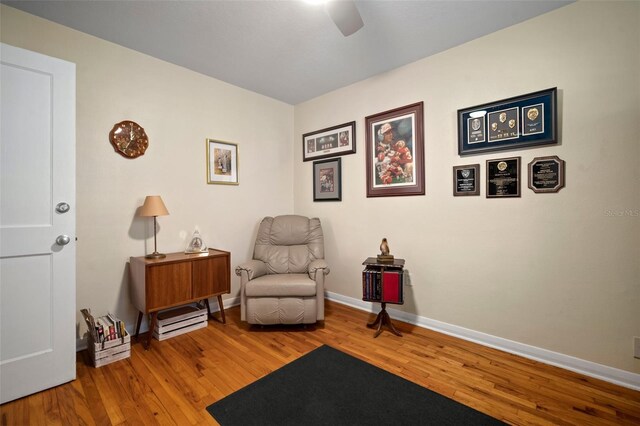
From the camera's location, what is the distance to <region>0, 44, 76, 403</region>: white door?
5.57 ft

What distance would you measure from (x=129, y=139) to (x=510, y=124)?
330 centimetres

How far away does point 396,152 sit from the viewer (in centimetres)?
295

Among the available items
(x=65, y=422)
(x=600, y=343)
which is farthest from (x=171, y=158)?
(x=600, y=343)

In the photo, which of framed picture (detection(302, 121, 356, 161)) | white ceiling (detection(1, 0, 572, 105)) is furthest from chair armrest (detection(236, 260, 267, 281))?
white ceiling (detection(1, 0, 572, 105))

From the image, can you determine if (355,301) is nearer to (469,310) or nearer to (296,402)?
(469,310)

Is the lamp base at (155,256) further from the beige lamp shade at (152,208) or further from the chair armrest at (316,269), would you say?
the chair armrest at (316,269)

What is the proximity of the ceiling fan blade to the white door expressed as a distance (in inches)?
71.1

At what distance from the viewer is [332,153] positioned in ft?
11.5

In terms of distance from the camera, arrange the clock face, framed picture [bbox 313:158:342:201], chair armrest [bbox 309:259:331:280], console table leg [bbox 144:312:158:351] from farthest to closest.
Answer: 1. framed picture [bbox 313:158:342:201]
2. chair armrest [bbox 309:259:331:280]
3. the clock face
4. console table leg [bbox 144:312:158:351]

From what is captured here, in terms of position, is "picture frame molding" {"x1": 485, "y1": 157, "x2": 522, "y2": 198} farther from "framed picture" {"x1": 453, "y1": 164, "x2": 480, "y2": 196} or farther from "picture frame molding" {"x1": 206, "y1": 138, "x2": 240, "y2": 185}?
"picture frame molding" {"x1": 206, "y1": 138, "x2": 240, "y2": 185}

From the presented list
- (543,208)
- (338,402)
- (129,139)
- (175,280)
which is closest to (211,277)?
(175,280)

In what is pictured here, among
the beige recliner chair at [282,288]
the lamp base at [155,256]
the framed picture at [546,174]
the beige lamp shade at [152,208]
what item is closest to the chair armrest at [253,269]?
the beige recliner chair at [282,288]

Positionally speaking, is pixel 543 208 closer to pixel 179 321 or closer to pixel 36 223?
pixel 179 321

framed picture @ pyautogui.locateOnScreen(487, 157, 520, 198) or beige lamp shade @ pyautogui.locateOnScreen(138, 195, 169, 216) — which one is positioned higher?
framed picture @ pyautogui.locateOnScreen(487, 157, 520, 198)
